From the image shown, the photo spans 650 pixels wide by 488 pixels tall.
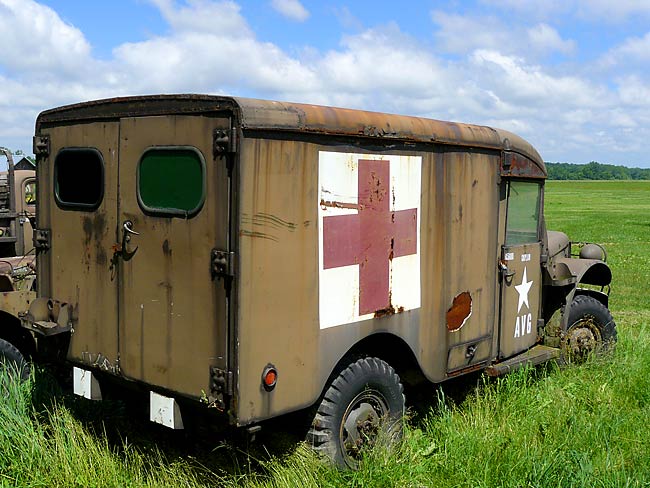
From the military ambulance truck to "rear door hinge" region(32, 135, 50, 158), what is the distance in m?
0.01

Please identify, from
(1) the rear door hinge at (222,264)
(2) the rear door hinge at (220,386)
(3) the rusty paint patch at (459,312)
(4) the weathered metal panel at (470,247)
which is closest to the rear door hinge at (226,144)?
(1) the rear door hinge at (222,264)

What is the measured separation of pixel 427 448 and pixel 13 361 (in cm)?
303

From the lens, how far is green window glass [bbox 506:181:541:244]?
5.71 m

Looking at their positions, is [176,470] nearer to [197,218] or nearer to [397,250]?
[197,218]

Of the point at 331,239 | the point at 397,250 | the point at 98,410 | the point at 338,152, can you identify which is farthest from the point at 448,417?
the point at 98,410

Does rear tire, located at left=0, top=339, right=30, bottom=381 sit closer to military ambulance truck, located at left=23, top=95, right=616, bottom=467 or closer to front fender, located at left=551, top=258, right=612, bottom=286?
military ambulance truck, located at left=23, top=95, right=616, bottom=467

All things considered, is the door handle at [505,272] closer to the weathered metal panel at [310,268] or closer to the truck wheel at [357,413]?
the weathered metal panel at [310,268]

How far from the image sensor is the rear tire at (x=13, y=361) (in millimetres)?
5316

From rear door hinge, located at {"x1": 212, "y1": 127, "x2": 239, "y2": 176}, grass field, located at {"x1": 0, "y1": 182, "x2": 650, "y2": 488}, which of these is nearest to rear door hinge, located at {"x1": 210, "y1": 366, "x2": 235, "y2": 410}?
grass field, located at {"x1": 0, "y1": 182, "x2": 650, "y2": 488}

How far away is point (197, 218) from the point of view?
3773 mm

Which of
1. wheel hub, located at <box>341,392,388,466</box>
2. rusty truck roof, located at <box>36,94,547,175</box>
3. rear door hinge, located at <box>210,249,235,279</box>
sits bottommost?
wheel hub, located at <box>341,392,388,466</box>

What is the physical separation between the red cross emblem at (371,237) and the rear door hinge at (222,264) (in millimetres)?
627

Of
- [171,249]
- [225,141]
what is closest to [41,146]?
[171,249]

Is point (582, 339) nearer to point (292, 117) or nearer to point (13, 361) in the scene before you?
point (292, 117)
